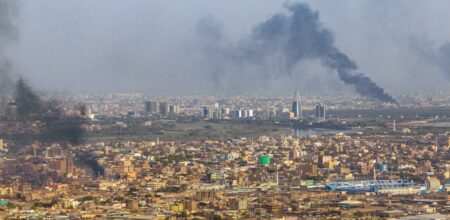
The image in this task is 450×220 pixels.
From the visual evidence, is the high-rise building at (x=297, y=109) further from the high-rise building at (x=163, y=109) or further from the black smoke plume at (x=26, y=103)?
the black smoke plume at (x=26, y=103)

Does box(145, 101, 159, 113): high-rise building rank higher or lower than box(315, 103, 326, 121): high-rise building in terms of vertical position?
higher

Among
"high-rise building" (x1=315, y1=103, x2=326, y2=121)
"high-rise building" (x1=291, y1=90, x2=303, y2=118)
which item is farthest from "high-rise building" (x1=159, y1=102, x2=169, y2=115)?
"high-rise building" (x1=315, y1=103, x2=326, y2=121)

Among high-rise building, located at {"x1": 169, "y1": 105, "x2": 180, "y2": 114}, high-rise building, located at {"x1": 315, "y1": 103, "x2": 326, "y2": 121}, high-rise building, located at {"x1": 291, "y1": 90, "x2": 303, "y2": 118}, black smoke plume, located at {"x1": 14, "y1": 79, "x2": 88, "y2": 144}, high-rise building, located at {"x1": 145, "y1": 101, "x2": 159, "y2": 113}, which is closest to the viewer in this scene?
black smoke plume, located at {"x1": 14, "y1": 79, "x2": 88, "y2": 144}

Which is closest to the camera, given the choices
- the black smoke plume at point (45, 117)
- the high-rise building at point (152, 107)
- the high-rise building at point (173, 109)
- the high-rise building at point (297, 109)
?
the black smoke plume at point (45, 117)

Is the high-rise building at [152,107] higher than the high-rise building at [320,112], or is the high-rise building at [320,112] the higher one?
the high-rise building at [152,107]

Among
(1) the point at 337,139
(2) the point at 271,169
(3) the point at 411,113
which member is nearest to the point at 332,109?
(3) the point at 411,113

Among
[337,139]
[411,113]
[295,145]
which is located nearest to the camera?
[295,145]

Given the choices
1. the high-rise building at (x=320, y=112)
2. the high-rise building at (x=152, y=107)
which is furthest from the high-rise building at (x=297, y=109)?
the high-rise building at (x=152, y=107)

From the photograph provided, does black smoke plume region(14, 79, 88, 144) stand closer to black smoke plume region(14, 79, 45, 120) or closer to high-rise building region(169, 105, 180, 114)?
black smoke plume region(14, 79, 45, 120)

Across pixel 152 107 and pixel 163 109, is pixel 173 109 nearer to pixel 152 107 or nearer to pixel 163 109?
Answer: pixel 152 107

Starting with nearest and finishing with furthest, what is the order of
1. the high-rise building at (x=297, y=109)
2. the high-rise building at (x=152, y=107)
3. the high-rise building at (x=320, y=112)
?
the high-rise building at (x=320, y=112), the high-rise building at (x=297, y=109), the high-rise building at (x=152, y=107)

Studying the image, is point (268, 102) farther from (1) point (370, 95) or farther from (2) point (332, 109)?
(1) point (370, 95)
